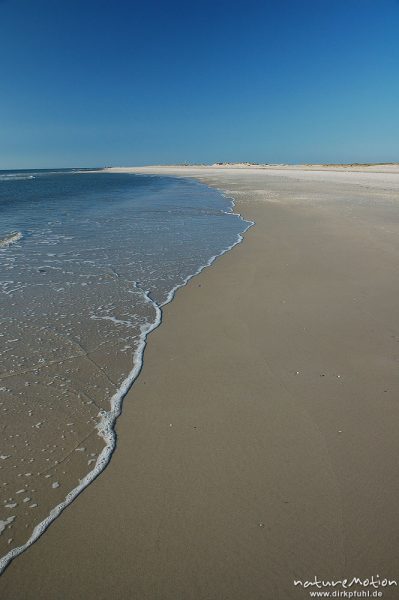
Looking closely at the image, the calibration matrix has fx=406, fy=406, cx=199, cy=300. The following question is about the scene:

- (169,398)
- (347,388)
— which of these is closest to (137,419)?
(169,398)

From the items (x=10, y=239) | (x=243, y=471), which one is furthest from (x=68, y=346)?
(x=10, y=239)

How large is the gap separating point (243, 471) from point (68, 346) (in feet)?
9.82

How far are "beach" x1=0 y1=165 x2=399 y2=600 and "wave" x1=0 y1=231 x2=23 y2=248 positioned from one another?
27.1 feet

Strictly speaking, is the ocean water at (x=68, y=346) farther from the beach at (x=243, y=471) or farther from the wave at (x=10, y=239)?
the beach at (x=243, y=471)

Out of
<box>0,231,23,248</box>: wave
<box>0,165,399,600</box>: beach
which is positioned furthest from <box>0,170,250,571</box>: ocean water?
<box>0,165,399,600</box>: beach

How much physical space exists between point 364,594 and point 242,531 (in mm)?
699

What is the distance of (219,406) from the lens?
375 cm

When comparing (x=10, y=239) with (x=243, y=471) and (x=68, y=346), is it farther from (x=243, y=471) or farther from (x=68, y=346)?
(x=243, y=471)

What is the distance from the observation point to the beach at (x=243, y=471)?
7.28 feet

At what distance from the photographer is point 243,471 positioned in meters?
2.94

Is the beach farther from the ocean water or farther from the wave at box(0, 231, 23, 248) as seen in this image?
the wave at box(0, 231, 23, 248)

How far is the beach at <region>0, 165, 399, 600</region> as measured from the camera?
2.22 m

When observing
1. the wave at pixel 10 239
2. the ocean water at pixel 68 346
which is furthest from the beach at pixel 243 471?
→ the wave at pixel 10 239

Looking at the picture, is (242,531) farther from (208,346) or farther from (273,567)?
(208,346)
